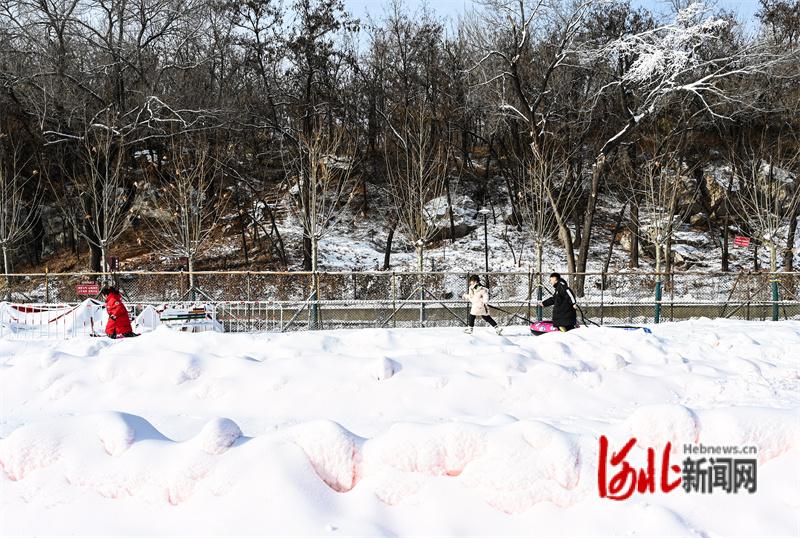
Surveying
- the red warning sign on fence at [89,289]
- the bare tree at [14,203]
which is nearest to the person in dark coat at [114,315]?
the red warning sign on fence at [89,289]

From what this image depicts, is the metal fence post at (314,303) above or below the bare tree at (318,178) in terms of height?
below

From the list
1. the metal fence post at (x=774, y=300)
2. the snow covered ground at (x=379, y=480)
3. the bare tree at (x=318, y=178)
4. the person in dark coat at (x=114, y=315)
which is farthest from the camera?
the bare tree at (x=318, y=178)

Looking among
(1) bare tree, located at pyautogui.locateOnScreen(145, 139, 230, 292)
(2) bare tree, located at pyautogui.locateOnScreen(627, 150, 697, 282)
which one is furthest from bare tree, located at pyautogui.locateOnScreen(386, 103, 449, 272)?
(2) bare tree, located at pyautogui.locateOnScreen(627, 150, 697, 282)

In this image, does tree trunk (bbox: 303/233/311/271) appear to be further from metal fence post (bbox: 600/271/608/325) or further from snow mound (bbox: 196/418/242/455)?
snow mound (bbox: 196/418/242/455)

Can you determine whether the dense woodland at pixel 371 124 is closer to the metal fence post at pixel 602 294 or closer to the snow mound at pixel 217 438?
the metal fence post at pixel 602 294

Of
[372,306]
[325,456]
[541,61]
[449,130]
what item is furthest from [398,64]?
[325,456]

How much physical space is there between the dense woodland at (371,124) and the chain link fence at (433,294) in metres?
4.66

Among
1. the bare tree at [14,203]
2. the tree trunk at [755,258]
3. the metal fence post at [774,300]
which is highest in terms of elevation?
the bare tree at [14,203]

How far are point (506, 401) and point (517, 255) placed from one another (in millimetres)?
27555

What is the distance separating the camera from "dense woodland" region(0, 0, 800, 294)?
27453mm

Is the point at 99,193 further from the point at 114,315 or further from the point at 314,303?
the point at 114,315

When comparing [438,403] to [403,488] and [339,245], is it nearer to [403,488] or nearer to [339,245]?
[403,488]

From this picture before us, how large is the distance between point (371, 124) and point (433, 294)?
80.5 feet

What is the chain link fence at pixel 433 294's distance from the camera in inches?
768
